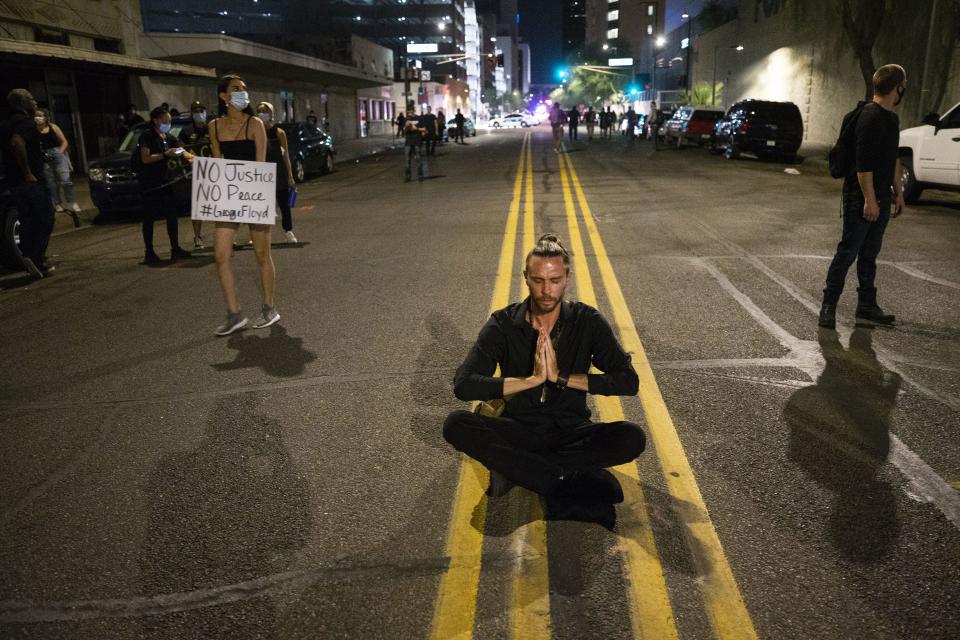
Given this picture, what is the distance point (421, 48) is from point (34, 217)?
131 m

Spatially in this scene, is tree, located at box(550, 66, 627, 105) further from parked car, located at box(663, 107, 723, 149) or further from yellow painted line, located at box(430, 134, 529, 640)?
yellow painted line, located at box(430, 134, 529, 640)

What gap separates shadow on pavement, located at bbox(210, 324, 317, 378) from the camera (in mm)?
5285

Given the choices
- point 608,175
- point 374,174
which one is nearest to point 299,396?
point 608,175

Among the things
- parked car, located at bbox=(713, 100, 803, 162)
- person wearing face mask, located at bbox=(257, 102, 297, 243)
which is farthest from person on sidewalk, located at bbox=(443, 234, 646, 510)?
parked car, located at bbox=(713, 100, 803, 162)

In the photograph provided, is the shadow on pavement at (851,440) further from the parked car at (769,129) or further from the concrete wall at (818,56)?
the parked car at (769,129)

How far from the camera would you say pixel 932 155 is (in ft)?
41.7

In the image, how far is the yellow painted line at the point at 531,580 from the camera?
8.25 feet

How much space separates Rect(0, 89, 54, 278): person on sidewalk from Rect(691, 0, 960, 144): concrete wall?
66.2 feet

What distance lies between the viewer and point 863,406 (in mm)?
4418

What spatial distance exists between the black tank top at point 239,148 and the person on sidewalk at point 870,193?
4855 millimetres

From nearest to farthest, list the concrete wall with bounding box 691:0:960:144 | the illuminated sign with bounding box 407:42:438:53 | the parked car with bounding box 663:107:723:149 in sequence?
the concrete wall with bounding box 691:0:960:144 → the parked car with bounding box 663:107:723:149 → the illuminated sign with bounding box 407:42:438:53

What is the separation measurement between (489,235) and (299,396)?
6.33 meters

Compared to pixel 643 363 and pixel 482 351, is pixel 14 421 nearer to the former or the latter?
pixel 482 351

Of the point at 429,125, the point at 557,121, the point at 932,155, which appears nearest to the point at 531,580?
the point at 932,155
